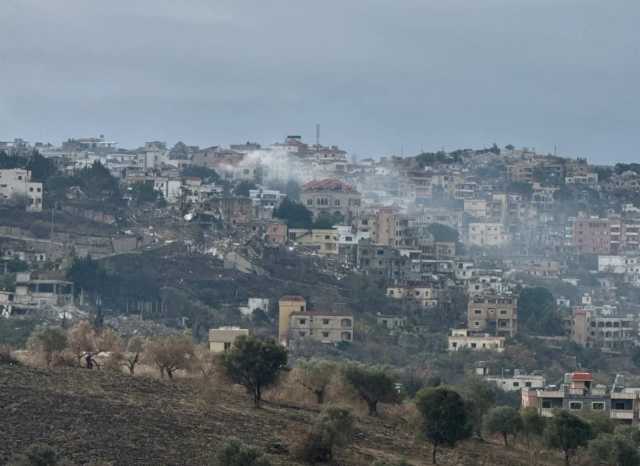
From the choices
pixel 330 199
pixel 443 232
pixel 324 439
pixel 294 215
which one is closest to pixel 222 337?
pixel 324 439

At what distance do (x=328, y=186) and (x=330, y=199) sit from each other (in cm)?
128

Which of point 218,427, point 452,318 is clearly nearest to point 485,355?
point 452,318

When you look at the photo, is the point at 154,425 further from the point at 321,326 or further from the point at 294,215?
the point at 294,215

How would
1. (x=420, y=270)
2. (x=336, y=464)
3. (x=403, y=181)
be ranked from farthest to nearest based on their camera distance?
(x=403, y=181) < (x=420, y=270) < (x=336, y=464)

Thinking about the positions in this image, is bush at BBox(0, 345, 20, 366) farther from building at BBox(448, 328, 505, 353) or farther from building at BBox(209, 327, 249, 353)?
building at BBox(448, 328, 505, 353)

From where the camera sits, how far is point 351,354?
80.9 m

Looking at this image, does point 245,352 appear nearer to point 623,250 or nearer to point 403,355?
point 403,355

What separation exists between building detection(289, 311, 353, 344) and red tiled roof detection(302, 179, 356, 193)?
30.4 metres

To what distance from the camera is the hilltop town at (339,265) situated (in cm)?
7912

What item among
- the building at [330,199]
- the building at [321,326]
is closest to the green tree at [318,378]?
the building at [321,326]

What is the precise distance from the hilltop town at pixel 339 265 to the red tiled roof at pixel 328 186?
0.16 meters

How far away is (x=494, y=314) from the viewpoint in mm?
89625

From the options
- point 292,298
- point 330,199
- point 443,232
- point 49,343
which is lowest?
point 49,343

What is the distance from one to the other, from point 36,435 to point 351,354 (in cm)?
3875
